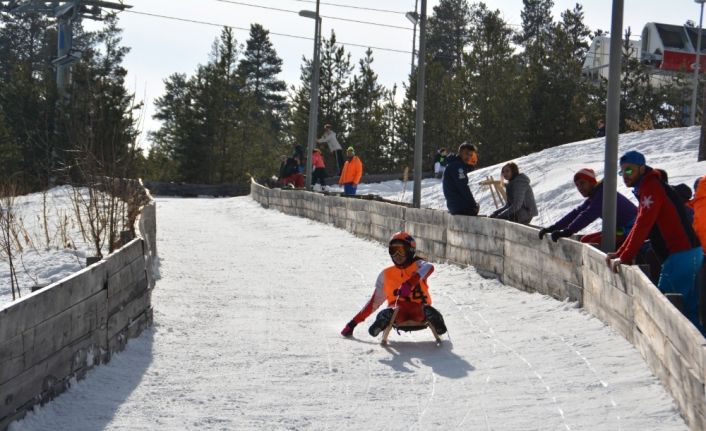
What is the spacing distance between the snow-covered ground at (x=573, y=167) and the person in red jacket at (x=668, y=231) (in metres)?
10.8

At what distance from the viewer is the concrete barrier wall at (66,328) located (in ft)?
20.2

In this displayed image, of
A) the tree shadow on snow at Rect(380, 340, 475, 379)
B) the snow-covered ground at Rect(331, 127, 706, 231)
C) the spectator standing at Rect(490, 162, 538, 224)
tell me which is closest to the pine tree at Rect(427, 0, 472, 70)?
the snow-covered ground at Rect(331, 127, 706, 231)

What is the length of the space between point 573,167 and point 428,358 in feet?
68.0

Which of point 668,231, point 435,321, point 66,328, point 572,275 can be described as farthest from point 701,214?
point 66,328

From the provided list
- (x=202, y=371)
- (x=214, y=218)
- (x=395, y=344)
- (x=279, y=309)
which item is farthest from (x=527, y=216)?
(x=214, y=218)

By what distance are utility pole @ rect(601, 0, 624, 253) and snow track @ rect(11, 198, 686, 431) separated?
89cm

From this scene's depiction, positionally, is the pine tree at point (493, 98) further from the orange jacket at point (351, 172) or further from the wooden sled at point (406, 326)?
the wooden sled at point (406, 326)

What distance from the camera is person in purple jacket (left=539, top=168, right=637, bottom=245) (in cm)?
1133

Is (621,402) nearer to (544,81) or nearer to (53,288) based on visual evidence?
(53,288)

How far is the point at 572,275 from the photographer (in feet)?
35.9

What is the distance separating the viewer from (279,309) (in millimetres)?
12039

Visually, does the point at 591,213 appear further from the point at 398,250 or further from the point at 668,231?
the point at 668,231

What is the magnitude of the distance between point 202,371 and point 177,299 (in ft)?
14.2

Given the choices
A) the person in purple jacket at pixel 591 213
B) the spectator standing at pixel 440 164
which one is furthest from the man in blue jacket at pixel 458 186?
the spectator standing at pixel 440 164
